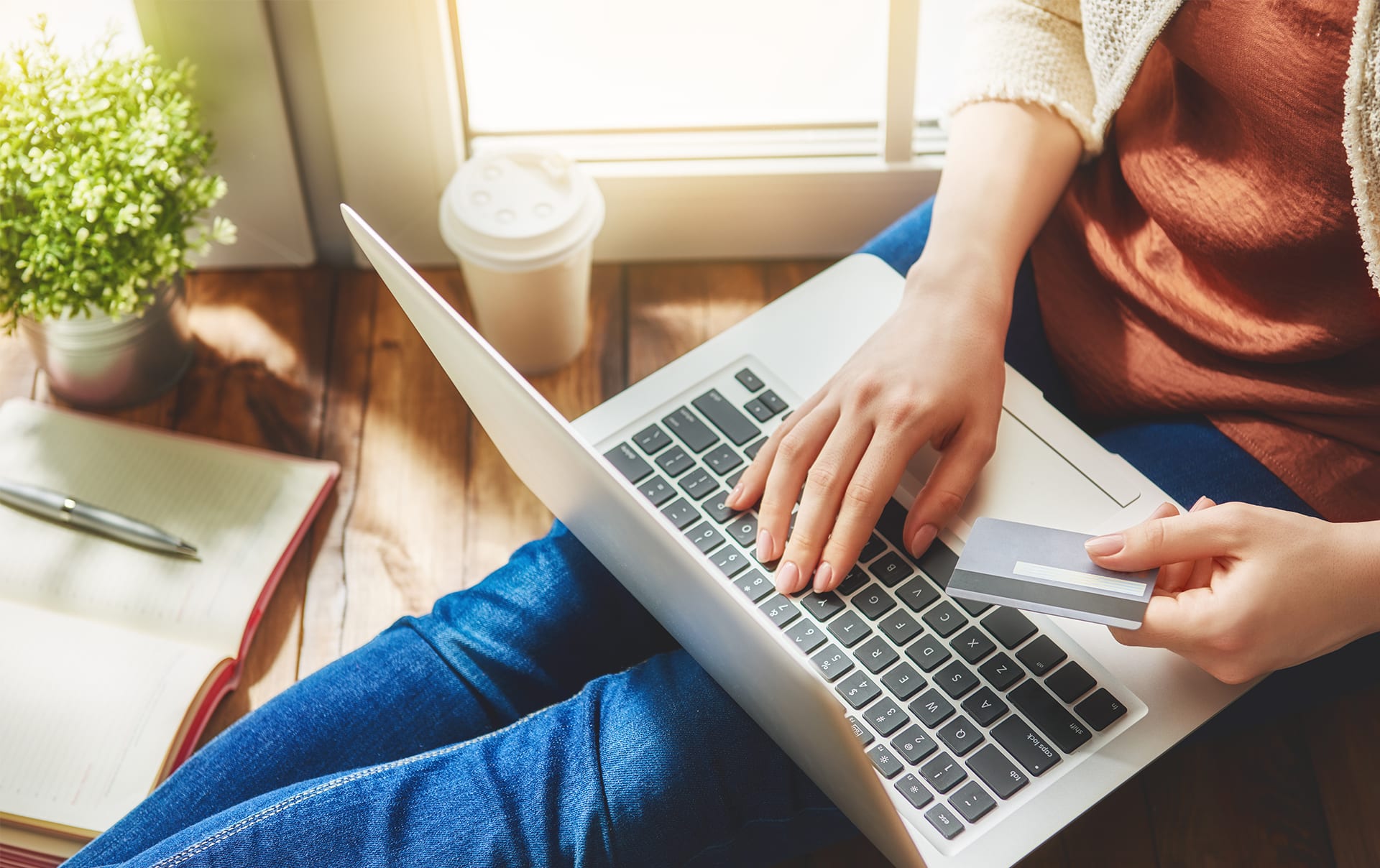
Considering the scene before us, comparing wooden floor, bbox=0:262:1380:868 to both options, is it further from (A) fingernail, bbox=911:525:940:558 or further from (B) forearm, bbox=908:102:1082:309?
(B) forearm, bbox=908:102:1082:309

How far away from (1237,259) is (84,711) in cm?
97

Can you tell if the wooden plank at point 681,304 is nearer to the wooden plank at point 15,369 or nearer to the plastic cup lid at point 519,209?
the plastic cup lid at point 519,209

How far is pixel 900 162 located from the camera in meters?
1.30

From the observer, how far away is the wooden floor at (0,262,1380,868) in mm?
1040

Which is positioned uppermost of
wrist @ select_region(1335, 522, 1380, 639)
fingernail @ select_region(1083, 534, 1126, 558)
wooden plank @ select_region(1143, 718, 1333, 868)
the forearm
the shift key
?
the forearm

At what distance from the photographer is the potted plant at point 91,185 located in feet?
3.25

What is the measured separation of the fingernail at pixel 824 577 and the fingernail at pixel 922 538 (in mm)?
59

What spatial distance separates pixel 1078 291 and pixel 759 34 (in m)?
0.56

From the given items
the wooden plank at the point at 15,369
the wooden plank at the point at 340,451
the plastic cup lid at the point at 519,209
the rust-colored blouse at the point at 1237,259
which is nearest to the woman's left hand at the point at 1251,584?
the rust-colored blouse at the point at 1237,259

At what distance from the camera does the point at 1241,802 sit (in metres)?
1.05

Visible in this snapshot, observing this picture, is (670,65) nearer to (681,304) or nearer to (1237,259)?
(681,304)

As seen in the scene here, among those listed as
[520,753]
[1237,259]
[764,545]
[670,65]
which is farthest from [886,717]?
[670,65]

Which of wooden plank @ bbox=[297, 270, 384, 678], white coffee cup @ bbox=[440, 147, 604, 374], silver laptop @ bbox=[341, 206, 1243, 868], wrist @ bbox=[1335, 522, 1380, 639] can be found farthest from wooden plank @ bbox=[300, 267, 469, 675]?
wrist @ bbox=[1335, 522, 1380, 639]

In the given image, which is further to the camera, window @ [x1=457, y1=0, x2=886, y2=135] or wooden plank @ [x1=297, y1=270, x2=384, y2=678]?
window @ [x1=457, y1=0, x2=886, y2=135]
